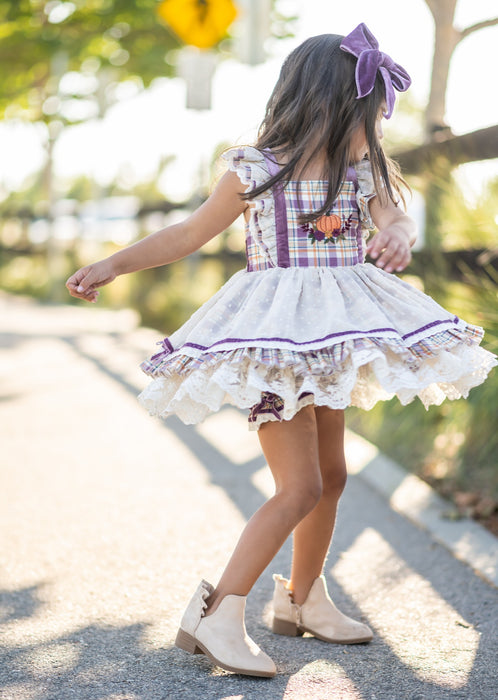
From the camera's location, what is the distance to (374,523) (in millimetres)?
3936

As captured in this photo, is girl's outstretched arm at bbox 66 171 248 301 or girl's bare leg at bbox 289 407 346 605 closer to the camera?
girl's outstretched arm at bbox 66 171 248 301

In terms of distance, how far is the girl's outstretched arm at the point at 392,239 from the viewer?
2307mm

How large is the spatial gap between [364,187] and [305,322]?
1.60 ft

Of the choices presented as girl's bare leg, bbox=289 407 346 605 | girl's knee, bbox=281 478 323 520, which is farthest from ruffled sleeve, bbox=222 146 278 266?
girl's knee, bbox=281 478 323 520

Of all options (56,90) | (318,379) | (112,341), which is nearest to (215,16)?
(112,341)

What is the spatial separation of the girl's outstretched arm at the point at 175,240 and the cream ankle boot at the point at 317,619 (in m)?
1.03

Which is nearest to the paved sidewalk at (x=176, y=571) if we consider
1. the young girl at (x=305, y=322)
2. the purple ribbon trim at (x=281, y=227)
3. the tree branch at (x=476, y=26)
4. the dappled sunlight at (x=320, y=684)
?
the dappled sunlight at (x=320, y=684)

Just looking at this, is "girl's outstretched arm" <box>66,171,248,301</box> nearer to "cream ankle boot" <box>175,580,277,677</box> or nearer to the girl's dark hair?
the girl's dark hair

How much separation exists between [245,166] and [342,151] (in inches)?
10.7

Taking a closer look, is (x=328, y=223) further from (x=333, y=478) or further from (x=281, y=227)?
(x=333, y=478)

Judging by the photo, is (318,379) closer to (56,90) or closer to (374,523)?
(374,523)

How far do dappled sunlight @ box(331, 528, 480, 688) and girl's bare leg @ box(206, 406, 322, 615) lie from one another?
524mm

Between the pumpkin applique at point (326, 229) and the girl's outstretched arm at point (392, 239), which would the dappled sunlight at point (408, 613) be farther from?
the pumpkin applique at point (326, 229)

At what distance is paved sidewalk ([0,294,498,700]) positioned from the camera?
91.1 inches
